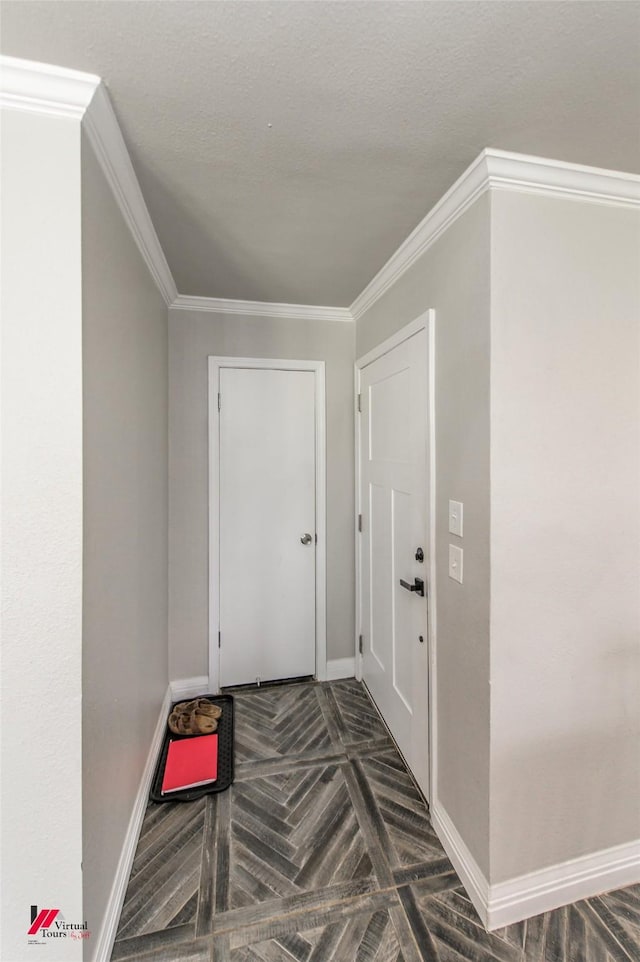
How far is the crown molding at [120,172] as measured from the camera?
107 cm

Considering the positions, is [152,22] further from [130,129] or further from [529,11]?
[529,11]

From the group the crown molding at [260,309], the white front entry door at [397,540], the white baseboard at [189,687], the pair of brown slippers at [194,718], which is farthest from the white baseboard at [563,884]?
the crown molding at [260,309]

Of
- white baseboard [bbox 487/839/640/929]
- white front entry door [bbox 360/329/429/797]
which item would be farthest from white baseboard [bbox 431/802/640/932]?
white front entry door [bbox 360/329/429/797]

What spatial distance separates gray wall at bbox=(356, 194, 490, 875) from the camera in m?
1.32

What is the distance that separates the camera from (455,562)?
1.50m

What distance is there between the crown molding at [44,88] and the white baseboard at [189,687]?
8.65 ft

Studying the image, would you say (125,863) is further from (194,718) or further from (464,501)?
(464,501)

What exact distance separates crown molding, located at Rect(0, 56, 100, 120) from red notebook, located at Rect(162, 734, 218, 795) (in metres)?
2.43

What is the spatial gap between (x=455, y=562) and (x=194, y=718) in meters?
1.70

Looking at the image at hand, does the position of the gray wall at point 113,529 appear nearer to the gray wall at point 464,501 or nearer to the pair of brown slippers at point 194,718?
the pair of brown slippers at point 194,718

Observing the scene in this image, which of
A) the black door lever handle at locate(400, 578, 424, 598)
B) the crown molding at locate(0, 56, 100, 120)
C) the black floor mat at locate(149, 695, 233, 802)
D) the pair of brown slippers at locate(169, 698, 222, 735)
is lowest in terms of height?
the black floor mat at locate(149, 695, 233, 802)

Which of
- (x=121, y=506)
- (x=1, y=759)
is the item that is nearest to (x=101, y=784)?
(x=1, y=759)

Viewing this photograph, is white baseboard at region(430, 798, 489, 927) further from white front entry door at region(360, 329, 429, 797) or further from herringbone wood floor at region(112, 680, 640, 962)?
white front entry door at region(360, 329, 429, 797)

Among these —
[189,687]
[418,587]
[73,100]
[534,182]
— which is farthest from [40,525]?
[189,687]
